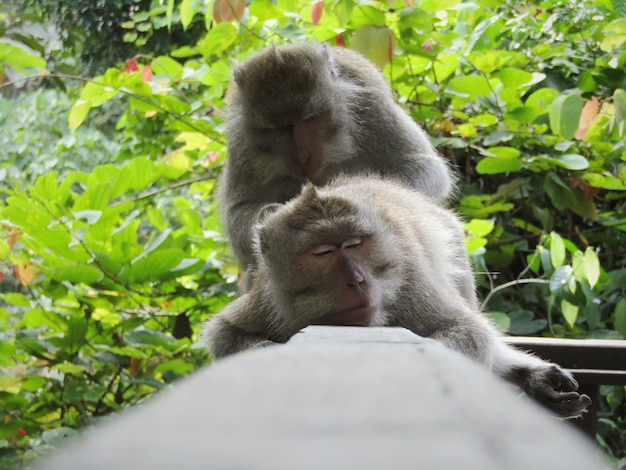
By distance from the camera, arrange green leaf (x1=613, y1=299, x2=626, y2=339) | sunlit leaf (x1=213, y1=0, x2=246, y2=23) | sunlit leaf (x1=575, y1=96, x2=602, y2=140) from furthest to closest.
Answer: green leaf (x1=613, y1=299, x2=626, y2=339), sunlit leaf (x1=575, y1=96, x2=602, y2=140), sunlit leaf (x1=213, y1=0, x2=246, y2=23)

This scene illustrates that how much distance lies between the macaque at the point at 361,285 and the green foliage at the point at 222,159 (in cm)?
126

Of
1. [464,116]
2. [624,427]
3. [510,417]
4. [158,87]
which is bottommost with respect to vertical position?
[624,427]

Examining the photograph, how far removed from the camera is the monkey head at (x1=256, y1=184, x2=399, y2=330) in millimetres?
1940

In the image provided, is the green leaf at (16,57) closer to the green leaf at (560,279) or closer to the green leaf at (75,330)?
the green leaf at (75,330)

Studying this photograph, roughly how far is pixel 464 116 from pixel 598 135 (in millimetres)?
737

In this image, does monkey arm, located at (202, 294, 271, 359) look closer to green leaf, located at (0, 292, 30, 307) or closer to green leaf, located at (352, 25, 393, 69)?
green leaf, located at (352, 25, 393, 69)

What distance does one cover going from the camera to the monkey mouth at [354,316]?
1.87 meters

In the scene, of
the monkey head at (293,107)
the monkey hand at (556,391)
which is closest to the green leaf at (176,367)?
the monkey head at (293,107)

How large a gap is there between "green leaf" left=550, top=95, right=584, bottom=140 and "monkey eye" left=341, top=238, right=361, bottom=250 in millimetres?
1994

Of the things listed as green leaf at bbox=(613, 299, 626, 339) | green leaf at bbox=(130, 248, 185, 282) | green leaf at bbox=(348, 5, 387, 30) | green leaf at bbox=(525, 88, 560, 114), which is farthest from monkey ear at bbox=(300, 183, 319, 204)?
green leaf at bbox=(613, 299, 626, 339)

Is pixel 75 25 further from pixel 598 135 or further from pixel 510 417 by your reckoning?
pixel 510 417

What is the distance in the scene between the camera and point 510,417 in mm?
428

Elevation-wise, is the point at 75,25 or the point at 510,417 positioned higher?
the point at 510,417

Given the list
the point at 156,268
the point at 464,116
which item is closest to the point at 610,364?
the point at 156,268
